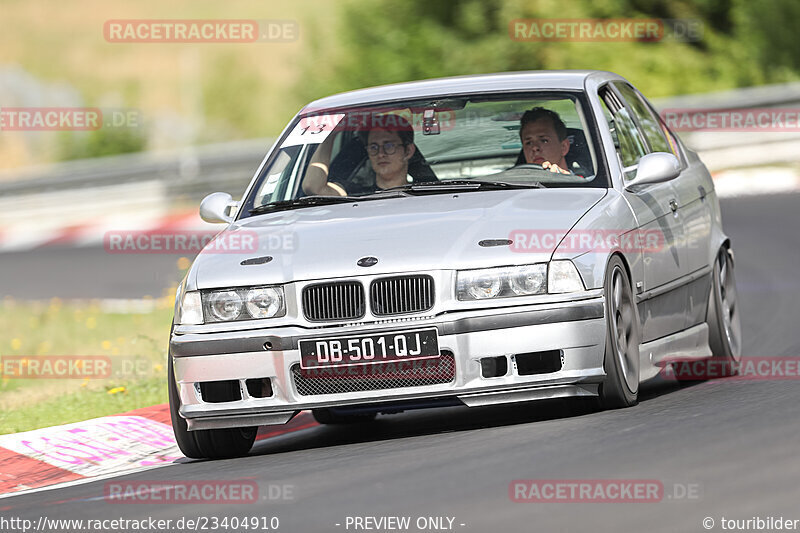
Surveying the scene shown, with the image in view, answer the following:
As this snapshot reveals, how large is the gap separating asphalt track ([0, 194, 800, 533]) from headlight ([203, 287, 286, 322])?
0.67 m

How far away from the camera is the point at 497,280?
6754 mm

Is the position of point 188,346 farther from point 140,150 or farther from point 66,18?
point 66,18

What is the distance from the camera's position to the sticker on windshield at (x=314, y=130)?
8.70m

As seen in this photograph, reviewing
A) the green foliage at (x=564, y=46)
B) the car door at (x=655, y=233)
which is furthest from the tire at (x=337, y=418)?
the green foliage at (x=564, y=46)

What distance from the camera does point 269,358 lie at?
22.6ft

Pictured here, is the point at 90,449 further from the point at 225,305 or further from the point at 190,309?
the point at 225,305

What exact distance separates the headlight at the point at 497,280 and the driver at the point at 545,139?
126 centimetres

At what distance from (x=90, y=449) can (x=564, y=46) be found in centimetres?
2283

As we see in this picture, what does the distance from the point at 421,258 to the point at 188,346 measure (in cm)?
116

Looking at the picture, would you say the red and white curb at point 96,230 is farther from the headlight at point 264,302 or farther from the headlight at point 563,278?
the headlight at point 563,278

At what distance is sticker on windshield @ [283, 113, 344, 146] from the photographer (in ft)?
28.5

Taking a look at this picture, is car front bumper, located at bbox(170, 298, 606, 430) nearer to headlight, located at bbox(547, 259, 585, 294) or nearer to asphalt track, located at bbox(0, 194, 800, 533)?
headlight, located at bbox(547, 259, 585, 294)

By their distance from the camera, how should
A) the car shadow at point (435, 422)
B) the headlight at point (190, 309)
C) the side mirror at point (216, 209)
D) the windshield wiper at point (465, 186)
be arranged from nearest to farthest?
the headlight at point (190, 309) < the car shadow at point (435, 422) < the windshield wiper at point (465, 186) < the side mirror at point (216, 209)

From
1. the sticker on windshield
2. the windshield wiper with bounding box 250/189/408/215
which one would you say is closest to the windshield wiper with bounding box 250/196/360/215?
the windshield wiper with bounding box 250/189/408/215
